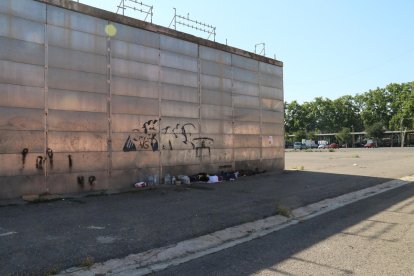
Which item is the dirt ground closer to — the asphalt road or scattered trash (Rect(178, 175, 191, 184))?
scattered trash (Rect(178, 175, 191, 184))

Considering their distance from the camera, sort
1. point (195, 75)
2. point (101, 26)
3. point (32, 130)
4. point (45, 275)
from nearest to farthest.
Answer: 1. point (45, 275)
2. point (32, 130)
3. point (101, 26)
4. point (195, 75)

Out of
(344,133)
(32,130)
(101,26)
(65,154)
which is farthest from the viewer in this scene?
(344,133)

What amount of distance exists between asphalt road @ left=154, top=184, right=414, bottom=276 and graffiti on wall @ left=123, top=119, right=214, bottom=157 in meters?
7.11

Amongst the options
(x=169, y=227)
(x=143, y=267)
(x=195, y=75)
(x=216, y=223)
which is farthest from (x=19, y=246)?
(x=195, y=75)

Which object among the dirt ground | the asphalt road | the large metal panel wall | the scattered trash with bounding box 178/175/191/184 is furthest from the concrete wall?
the asphalt road

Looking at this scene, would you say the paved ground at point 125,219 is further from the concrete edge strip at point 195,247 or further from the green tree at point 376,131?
the green tree at point 376,131

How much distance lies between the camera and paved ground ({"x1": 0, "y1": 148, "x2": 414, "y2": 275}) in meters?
6.09

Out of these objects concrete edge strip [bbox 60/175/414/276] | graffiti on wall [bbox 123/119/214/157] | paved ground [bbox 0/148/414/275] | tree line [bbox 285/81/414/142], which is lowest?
concrete edge strip [bbox 60/175/414/276]

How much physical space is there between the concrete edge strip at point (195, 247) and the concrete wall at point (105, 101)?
6175 millimetres

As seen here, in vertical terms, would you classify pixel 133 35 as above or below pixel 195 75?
above

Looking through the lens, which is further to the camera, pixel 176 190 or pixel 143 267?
pixel 176 190

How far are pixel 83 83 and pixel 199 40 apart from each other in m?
Result: 5.97

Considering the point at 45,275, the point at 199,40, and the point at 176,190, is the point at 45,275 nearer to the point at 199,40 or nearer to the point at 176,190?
the point at 176,190

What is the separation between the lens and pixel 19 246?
6359mm
